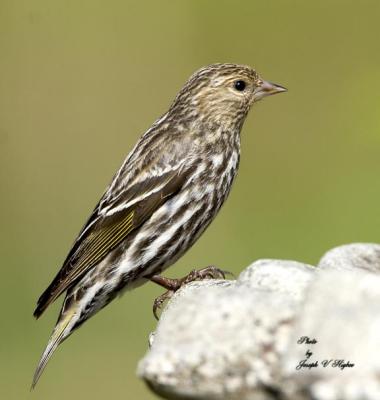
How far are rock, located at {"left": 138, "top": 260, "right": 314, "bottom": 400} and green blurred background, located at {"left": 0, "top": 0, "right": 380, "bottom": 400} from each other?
3862mm

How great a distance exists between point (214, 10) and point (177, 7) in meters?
0.30

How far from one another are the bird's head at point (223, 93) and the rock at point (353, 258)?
1977 mm

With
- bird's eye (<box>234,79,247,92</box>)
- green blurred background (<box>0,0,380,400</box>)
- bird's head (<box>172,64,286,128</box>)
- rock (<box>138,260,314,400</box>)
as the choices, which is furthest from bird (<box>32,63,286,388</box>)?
rock (<box>138,260,314,400</box>)

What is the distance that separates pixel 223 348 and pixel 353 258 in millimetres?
1172

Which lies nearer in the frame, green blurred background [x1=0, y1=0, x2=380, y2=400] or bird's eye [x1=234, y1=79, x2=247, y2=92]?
bird's eye [x1=234, y1=79, x2=247, y2=92]

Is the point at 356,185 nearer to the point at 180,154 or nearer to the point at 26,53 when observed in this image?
the point at 180,154

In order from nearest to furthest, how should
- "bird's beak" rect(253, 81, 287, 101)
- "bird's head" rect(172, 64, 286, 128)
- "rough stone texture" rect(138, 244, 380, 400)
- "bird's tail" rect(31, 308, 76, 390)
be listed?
"rough stone texture" rect(138, 244, 380, 400) < "bird's tail" rect(31, 308, 76, 390) < "bird's head" rect(172, 64, 286, 128) < "bird's beak" rect(253, 81, 287, 101)

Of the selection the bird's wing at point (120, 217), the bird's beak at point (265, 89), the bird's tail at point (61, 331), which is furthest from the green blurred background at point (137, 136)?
the bird's wing at point (120, 217)

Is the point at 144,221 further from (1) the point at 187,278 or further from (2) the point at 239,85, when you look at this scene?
(2) the point at 239,85

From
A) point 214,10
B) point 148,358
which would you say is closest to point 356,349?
point 148,358

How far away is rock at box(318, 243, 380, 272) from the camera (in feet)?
13.4

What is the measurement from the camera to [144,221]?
18.9 feet

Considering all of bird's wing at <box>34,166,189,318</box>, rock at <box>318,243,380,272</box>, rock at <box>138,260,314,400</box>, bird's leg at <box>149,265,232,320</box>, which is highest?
rock at <box>138,260,314,400</box>

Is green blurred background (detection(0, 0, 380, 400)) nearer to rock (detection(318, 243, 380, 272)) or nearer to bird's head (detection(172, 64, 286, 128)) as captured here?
bird's head (detection(172, 64, 286, 128))
